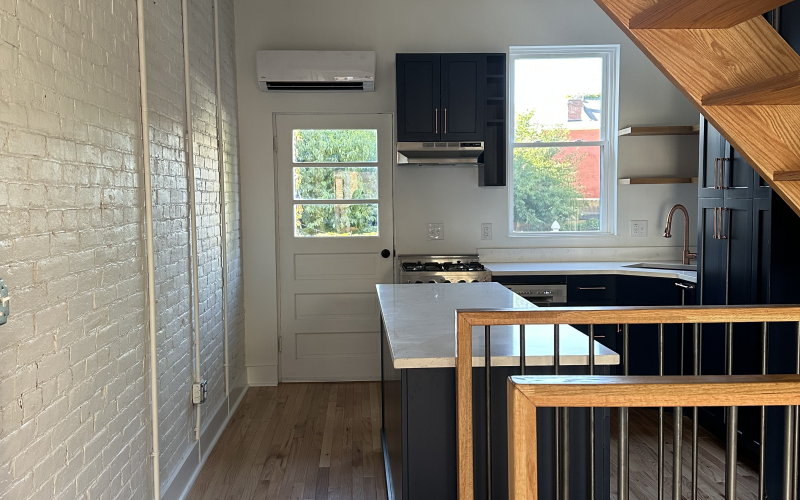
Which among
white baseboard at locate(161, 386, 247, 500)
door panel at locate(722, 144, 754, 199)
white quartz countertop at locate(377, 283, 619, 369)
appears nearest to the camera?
white quartz countertop at locate(377, 283, 619, 369)

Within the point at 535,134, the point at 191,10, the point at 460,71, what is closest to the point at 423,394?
the point at 191,10

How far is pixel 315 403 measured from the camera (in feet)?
15.4

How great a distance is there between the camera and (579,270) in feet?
15.0

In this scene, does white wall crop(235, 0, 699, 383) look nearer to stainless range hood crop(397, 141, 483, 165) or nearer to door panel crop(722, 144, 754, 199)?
stainless range hood crop(397, 141, 483, 165)

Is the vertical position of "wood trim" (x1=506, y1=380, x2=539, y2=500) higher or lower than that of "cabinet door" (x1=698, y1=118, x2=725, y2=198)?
lower

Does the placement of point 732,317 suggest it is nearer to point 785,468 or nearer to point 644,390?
point 785,468

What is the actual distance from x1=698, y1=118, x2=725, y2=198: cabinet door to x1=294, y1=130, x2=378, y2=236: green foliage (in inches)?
93.7

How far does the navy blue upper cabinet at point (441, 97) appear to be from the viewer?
4.85 meters

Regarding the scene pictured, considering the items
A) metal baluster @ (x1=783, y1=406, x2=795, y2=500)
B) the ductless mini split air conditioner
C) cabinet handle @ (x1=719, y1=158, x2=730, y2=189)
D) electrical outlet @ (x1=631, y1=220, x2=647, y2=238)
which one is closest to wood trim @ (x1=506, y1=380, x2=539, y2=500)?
metal baluster @ (x1=783, y1=406, x2=795, y2=500)

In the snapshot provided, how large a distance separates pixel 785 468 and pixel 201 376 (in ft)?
9.92

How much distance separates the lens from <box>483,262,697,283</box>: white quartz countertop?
4.34 m

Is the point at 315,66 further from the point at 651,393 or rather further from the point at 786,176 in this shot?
the point at 651,393

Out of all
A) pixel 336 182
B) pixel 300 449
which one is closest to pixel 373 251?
pixel 336 182

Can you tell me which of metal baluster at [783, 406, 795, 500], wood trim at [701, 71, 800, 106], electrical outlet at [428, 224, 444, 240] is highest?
wood trim at [701, 71, 800, 106]
